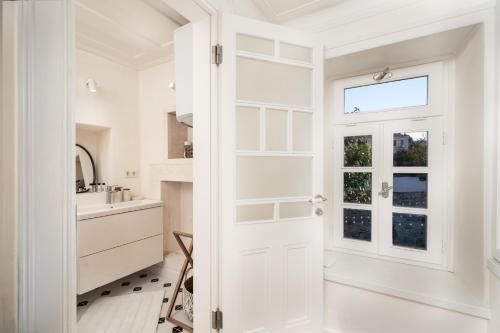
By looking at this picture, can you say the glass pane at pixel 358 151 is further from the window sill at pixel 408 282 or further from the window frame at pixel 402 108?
the window sill at pixel 408 282

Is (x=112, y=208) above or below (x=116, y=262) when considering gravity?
above

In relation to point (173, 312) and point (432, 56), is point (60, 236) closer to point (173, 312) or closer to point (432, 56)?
point (173, 312)

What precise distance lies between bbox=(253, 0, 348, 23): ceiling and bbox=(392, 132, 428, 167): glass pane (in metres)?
1.18

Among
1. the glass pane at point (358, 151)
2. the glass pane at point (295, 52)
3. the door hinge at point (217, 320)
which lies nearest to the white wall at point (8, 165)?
the door hinge at point (217, 320)

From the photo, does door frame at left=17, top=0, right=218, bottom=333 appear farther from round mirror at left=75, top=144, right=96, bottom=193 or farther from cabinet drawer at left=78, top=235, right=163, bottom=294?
round mirror at left=75, top=144, right=96, bottom=193

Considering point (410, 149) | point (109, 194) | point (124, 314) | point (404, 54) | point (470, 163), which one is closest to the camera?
point (470, 163)

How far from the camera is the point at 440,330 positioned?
1.44 m

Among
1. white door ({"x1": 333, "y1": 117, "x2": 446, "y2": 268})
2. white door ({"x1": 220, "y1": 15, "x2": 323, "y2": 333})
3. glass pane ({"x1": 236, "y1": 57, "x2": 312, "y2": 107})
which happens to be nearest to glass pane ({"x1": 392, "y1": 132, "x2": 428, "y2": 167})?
white door ({"x1": 333, "y1": 117, "x2": 446, "y2": 268})

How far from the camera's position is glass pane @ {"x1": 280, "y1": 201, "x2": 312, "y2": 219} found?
1.60 m

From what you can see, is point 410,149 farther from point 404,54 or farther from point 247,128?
point 247,128

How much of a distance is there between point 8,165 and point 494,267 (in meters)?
2.14

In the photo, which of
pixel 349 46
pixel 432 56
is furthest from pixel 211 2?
pixel 432 56

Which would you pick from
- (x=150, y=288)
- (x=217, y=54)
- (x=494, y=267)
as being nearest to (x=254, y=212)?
(x=217, y=54)

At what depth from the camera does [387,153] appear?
6.60ft
